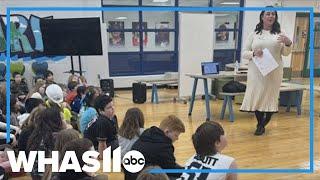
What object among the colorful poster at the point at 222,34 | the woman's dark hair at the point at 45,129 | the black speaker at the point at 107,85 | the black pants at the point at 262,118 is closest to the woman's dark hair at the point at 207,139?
the woman's dark hair at the point at 45,129

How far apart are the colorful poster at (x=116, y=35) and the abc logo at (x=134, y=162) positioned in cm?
613

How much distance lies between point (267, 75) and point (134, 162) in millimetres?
2367

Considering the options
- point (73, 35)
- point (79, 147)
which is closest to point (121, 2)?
point (73, 35)

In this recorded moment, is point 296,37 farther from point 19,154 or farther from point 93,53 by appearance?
point 19,154

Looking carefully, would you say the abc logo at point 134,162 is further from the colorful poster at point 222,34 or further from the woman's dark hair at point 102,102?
the colorful poster at point 222,34

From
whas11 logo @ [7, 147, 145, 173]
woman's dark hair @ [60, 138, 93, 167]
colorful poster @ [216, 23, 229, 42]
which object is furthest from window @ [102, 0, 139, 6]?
woman's dark hair @ [60, 138, 93, 167]

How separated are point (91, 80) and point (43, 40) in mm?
1290

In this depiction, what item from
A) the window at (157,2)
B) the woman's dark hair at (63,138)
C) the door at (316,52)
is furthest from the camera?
the door at (316,52)

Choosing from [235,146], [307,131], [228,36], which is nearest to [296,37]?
[228,36]

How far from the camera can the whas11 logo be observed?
183 centimetres

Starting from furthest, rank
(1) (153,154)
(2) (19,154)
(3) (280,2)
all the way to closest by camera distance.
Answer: (3) (280,2), (2) (19,154), (1) (153,154)

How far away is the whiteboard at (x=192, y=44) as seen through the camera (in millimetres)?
6152

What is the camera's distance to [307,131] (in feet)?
15.0

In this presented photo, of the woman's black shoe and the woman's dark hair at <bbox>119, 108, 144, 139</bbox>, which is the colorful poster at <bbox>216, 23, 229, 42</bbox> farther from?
the woman's dark hair at <bbox>119, 108, 144, 139</bbox>
